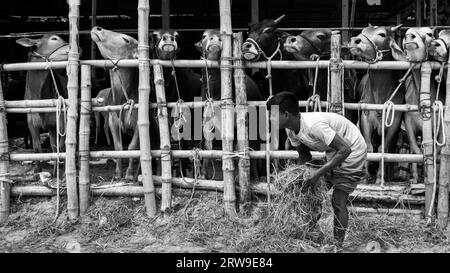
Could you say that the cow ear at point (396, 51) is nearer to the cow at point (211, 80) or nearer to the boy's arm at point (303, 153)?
the cow at point (211, 80)

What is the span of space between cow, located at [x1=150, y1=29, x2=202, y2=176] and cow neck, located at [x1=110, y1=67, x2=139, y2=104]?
397 millimetres

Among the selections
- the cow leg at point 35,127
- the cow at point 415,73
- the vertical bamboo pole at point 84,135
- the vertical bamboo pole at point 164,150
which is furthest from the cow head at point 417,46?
the cow leg at point 35,127

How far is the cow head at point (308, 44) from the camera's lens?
22.9ft

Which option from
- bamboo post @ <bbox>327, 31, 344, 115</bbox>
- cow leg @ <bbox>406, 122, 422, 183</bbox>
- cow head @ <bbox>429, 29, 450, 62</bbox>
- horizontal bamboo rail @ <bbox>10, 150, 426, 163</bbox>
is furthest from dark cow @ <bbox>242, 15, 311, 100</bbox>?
cow head @ <bbox>429, 29, 450, 62</bbox>

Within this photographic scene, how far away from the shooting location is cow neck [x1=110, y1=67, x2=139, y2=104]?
6885 millimetres

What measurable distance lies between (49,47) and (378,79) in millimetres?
4610

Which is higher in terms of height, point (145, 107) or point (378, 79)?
point (378, 79)

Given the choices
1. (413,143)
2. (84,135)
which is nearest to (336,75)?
(413,143)

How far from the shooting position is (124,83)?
6.93m

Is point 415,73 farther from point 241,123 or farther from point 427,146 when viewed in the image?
point 241,123

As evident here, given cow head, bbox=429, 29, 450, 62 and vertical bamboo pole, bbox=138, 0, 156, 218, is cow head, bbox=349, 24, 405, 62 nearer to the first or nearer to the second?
cow head, bbox=429, 29, 450, 62

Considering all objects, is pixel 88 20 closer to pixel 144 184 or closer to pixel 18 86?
pixel 18 86

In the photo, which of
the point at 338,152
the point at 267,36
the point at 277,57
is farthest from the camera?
the point at 277,57

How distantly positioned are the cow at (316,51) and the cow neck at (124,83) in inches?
83.1
